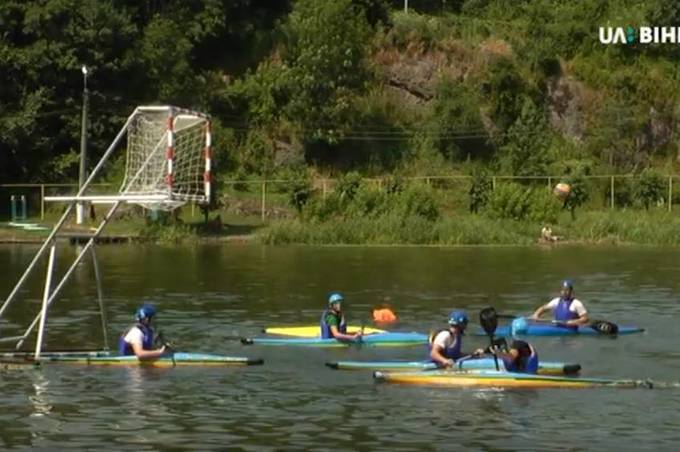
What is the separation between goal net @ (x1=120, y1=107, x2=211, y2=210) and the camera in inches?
1118

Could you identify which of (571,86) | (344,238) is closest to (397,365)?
(344,238)

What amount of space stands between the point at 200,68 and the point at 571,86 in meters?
25.4

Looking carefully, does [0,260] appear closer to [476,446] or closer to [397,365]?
[397,365]

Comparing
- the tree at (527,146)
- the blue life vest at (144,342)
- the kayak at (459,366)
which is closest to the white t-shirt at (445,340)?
the kayak at (459,366)

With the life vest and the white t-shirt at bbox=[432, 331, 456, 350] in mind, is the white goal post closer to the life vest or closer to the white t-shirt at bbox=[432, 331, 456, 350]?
the white t-shirt at bbox=[432, 331, 456, 350]

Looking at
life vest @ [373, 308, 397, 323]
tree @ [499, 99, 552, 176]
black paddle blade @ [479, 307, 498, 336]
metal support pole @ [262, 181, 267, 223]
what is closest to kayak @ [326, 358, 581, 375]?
black paddle blade @ [479, 307, 498, 336]

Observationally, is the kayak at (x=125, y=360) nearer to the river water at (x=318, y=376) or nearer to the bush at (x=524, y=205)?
the river water at (x=318, y=376)

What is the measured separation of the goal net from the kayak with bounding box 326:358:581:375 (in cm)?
504

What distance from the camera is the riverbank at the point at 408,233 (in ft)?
251

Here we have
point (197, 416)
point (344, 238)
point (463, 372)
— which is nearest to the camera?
point (197, 416)

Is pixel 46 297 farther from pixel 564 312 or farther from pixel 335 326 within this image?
pixel 564 312

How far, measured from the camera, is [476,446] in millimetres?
24406

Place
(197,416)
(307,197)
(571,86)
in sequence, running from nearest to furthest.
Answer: (197,416) → (307,197) → (571,86)

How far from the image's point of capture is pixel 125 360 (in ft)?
104
